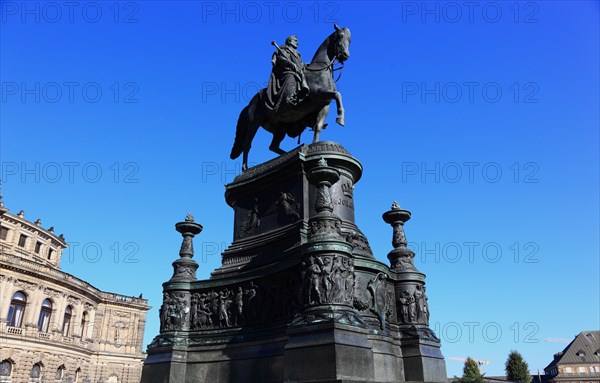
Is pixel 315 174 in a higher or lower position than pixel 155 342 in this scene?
higher

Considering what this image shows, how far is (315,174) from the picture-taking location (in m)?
8.15

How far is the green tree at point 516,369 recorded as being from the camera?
68806 mm

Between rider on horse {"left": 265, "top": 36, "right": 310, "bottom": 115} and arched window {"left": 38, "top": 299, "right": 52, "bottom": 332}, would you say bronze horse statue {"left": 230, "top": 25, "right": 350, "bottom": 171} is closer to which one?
rider on horse {"left": 265, "top": 36, "right": 310, "bottom": 115}

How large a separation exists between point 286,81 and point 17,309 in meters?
52.6

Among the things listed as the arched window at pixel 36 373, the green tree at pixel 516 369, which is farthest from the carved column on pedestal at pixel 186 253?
the green tree at pixel 516 369

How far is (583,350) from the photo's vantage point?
75000 mm

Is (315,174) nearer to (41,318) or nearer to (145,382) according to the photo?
(145,382)

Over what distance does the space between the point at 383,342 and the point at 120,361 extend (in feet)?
217

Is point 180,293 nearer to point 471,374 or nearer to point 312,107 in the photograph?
point 312,107

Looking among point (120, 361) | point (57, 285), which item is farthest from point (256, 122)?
Answer: point (120, 361)

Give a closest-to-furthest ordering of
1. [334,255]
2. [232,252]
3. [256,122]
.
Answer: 1. [334,255]
2. [232,252]
3. [256,122]

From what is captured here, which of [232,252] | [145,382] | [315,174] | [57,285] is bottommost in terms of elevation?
[145,382]

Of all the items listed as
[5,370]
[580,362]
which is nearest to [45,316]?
[5,370]

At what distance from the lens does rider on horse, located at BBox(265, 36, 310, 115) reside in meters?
10.7
